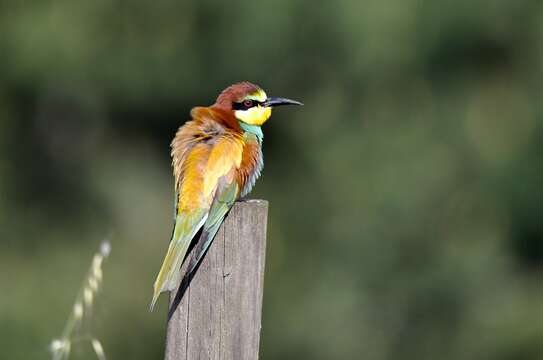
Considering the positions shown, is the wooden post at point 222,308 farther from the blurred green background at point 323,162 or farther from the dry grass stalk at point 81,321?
the blurred green background at point 323,162

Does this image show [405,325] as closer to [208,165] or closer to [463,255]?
[463,255]

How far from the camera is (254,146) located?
138 inches

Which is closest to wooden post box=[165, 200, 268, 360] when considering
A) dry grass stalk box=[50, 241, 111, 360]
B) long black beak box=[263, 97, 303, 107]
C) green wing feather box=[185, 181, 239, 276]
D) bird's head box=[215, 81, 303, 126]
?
green wing feather box=[185, 181, 239, 276]

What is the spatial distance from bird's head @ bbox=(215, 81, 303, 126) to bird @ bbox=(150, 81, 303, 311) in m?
0.06

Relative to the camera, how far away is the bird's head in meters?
3.80

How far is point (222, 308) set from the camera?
8.25 ft

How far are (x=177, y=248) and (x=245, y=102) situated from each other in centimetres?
107

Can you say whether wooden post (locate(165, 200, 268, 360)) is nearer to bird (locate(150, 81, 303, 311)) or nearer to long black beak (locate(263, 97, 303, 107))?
bird (locate(150, 81, 303, 311))

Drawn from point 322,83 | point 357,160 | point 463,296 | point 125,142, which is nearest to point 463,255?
point 463,296

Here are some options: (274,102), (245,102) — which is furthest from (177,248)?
(274,102)

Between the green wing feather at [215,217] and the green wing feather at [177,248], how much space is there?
0.04 metres

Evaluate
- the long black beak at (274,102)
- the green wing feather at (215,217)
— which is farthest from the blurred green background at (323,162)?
the green wing feather at (215,217)

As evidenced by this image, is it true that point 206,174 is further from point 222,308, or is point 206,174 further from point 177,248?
point 222,308

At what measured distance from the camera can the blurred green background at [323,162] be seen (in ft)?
→ 31.1
